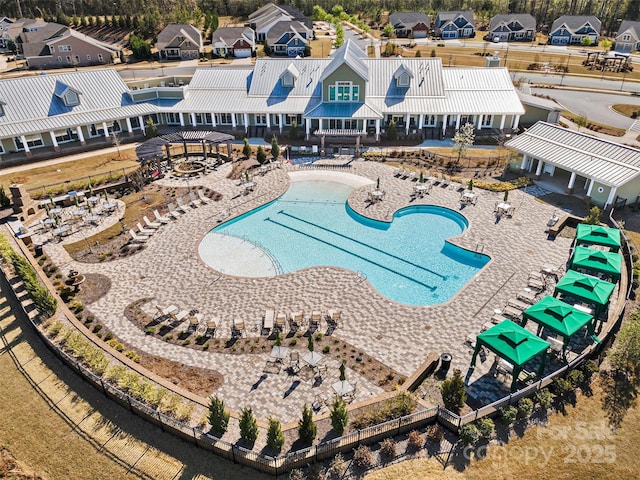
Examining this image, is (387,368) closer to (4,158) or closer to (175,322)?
(175,322)

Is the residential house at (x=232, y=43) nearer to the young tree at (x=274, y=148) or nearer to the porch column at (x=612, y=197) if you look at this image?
the young tree at (x=274, y=148)

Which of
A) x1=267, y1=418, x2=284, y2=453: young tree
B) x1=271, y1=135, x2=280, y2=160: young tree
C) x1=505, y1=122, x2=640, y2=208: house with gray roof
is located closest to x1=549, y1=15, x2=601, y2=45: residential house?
x1=505, y1=122, x2=640, y2=208: house with gray roof

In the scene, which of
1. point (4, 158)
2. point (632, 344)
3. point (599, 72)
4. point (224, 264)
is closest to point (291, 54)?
point (599, 72)

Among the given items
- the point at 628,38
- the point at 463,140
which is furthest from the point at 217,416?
the point at 628,38

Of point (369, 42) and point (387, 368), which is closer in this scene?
point (387, 368)

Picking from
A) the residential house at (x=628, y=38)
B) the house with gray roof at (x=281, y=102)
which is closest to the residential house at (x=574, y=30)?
the residential house at (x=628, y=38)
